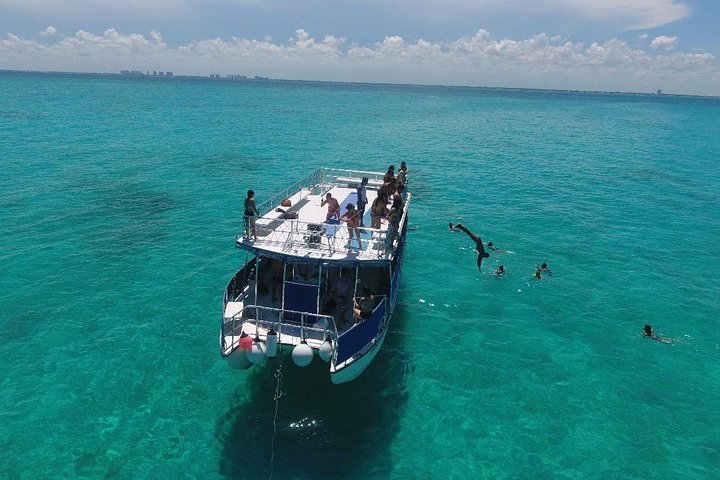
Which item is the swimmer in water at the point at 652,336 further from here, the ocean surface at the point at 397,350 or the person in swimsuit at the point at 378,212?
the person in swimsuit at the point at 378,212

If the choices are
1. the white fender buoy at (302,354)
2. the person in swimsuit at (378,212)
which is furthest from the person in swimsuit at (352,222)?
the white fender buoy at (302,354)

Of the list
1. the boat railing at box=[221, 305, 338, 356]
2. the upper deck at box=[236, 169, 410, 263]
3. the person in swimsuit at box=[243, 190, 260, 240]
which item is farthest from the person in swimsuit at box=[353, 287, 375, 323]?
the person in swimsuit at box=[243, 190, 260, 240]

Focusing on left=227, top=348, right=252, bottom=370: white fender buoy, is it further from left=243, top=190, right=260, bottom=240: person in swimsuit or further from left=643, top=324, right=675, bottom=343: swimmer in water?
left=643, top=324, right=675, bottom=343: swimmer in water

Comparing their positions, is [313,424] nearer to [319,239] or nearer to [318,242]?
[318,242]

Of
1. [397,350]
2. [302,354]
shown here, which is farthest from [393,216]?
[397,350]

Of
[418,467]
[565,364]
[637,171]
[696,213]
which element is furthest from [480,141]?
[418,467]
